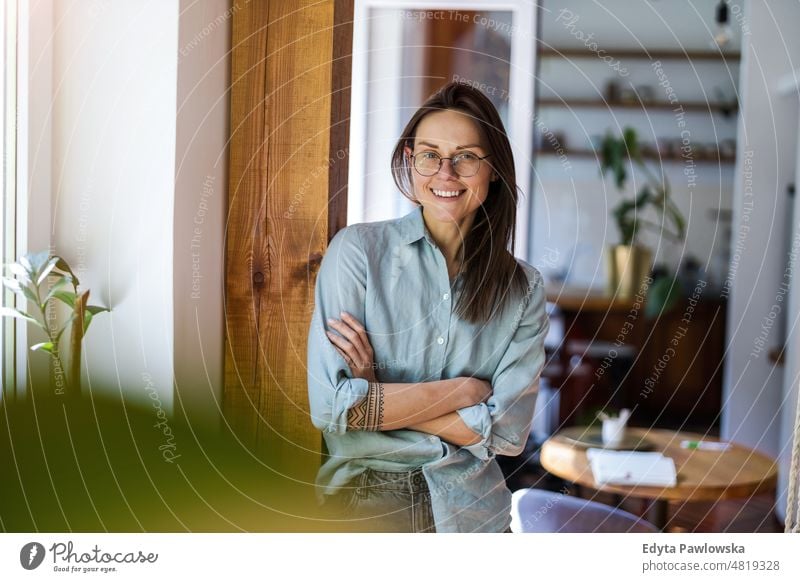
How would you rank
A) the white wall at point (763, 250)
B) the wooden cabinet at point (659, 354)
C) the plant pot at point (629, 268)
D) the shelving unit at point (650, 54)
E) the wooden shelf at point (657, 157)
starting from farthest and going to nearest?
the wooden shelf at point (657, 157), the shelving unit at point (650, 54), the wooden cabinet at point (659, 354), the plant pot at point (629, 268), the white wall at point (763, 250)

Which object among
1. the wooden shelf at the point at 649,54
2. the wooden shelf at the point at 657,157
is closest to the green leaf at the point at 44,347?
the wooden shelf at the point at 649,54

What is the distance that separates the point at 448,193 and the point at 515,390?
10.6 inches

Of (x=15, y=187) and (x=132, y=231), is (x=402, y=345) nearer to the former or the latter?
(x=132, y=231)

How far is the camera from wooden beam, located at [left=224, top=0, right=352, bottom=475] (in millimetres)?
1104

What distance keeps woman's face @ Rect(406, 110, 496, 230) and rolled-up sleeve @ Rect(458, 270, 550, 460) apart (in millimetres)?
136

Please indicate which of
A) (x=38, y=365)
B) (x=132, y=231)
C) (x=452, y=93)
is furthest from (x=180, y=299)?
(x=452, y=93)

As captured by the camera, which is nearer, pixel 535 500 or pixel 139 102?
pixel 139 102

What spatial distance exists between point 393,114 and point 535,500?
85cm

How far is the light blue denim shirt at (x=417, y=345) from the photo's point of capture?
106 centimetres

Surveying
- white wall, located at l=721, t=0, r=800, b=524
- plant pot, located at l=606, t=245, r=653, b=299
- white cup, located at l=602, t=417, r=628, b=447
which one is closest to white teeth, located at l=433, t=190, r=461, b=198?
white cup, located at l=602, t=417, r=628, b=447

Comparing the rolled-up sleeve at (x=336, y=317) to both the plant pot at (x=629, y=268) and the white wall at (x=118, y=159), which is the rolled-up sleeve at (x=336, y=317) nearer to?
the white wall at (x=118, y=159)

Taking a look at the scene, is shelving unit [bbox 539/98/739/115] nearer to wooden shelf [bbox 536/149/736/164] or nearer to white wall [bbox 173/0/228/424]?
wooden shelf [bbox 536/149/736/164]

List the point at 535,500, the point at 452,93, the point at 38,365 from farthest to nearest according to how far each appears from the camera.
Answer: the point at 535,500
the point at 38,365
the point at 452,93

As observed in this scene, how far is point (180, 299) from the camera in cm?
113
